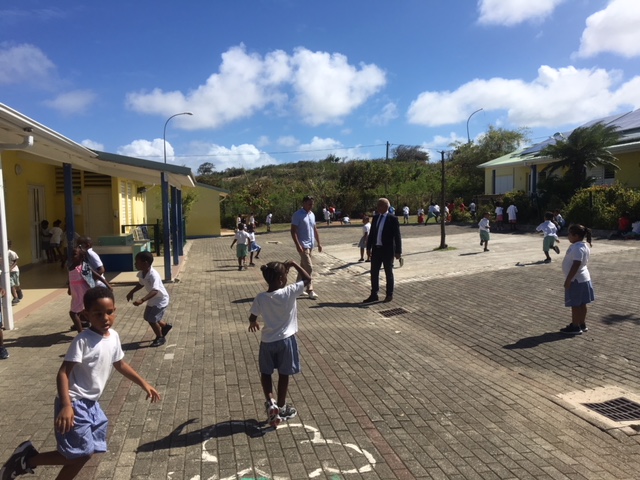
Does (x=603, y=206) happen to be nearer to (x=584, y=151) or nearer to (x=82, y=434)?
(x=584, y=151)

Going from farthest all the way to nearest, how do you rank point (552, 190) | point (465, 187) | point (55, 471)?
point (465, 187), point (552, 190), point (55, 471)

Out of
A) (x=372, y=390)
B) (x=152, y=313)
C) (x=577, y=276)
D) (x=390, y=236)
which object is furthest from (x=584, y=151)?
(x=152, y=313)

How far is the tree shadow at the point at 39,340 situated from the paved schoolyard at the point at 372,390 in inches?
1.6

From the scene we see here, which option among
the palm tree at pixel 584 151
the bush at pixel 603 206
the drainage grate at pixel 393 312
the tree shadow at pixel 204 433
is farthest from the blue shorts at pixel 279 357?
the palm tree at pixel 584 151

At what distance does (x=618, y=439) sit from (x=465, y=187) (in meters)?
39.3

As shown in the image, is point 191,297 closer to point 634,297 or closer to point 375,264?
point 375,264

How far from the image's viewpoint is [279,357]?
4098 mm

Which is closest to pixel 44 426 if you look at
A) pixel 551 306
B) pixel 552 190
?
pixel 551 306

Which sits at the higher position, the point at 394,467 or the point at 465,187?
the point at 465,187

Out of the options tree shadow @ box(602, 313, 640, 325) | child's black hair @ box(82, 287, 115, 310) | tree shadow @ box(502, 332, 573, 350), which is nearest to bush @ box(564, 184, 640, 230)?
tree shadow @ box(602, 313, 640, 325)

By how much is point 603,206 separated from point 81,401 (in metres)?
21.0

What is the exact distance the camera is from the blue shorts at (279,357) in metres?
4.07

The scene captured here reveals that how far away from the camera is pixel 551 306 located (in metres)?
8.23

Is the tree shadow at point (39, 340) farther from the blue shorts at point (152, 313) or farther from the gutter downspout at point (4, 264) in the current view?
the blue shorts at point (152, 313)
